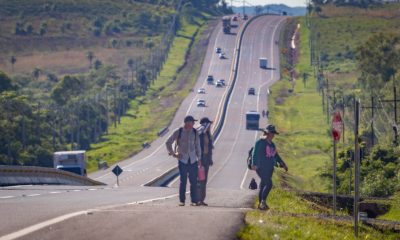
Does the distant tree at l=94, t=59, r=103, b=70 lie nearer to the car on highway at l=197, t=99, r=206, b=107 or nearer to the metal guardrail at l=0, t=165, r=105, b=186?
the car on highway at l=197, t=99, r=206, b=107

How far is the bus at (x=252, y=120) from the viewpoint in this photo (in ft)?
337

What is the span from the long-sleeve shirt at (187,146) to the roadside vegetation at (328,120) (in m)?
1.78

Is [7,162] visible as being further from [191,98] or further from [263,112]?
[191,98]

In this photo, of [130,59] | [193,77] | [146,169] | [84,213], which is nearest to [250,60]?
[193,77]

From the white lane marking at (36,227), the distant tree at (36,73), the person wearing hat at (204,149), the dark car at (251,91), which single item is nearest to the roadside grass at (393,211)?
the person wearing hat at (204,149)

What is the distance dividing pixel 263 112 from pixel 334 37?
6034 centimetres

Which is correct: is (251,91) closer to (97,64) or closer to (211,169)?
(211,169)

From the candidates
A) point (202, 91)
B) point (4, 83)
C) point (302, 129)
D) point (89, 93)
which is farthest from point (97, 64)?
point (302, 129)

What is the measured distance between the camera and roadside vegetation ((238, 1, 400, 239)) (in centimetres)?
1667

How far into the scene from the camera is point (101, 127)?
4424 inches

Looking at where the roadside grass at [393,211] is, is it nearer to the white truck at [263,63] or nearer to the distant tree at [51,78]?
the white truck at [263,63]

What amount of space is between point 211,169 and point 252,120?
2708 cm

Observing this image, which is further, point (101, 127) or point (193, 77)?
point (193, 77)

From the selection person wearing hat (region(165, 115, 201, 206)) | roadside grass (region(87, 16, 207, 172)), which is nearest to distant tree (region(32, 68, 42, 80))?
roadside grass (region(87, 16, 207, 172))
